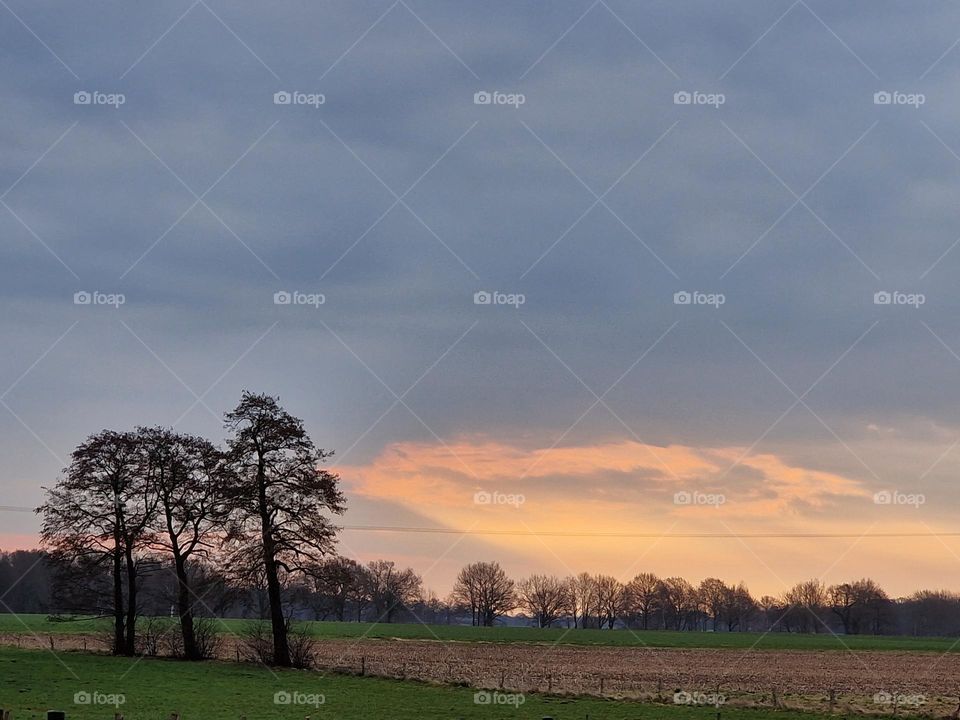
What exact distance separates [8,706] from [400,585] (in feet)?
484

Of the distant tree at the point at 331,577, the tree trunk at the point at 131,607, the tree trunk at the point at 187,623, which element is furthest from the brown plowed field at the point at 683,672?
the tree trunk at the point at 131,607

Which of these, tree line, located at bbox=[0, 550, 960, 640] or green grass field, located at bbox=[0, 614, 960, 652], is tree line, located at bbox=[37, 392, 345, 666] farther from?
green grass field, located at bbox=[0, 614, 960, 652]

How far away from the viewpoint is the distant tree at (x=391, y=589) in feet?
538

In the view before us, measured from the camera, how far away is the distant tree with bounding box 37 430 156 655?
53.7 m

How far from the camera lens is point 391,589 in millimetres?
166500

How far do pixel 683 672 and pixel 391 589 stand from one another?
108 m

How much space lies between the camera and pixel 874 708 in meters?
39.4

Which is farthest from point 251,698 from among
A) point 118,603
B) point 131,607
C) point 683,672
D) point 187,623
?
point 683,672

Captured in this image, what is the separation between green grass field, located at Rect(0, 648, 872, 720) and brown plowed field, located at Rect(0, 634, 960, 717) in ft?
13.2

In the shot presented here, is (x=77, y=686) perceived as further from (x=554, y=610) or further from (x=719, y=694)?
(x=554, y=610)

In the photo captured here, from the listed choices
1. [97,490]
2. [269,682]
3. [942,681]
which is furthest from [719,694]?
[97,490]

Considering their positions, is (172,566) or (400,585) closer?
(172,566)

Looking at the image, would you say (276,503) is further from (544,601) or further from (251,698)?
(544,601)

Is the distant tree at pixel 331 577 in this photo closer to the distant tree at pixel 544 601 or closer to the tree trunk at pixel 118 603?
the tree trunk at pixel 118 603
